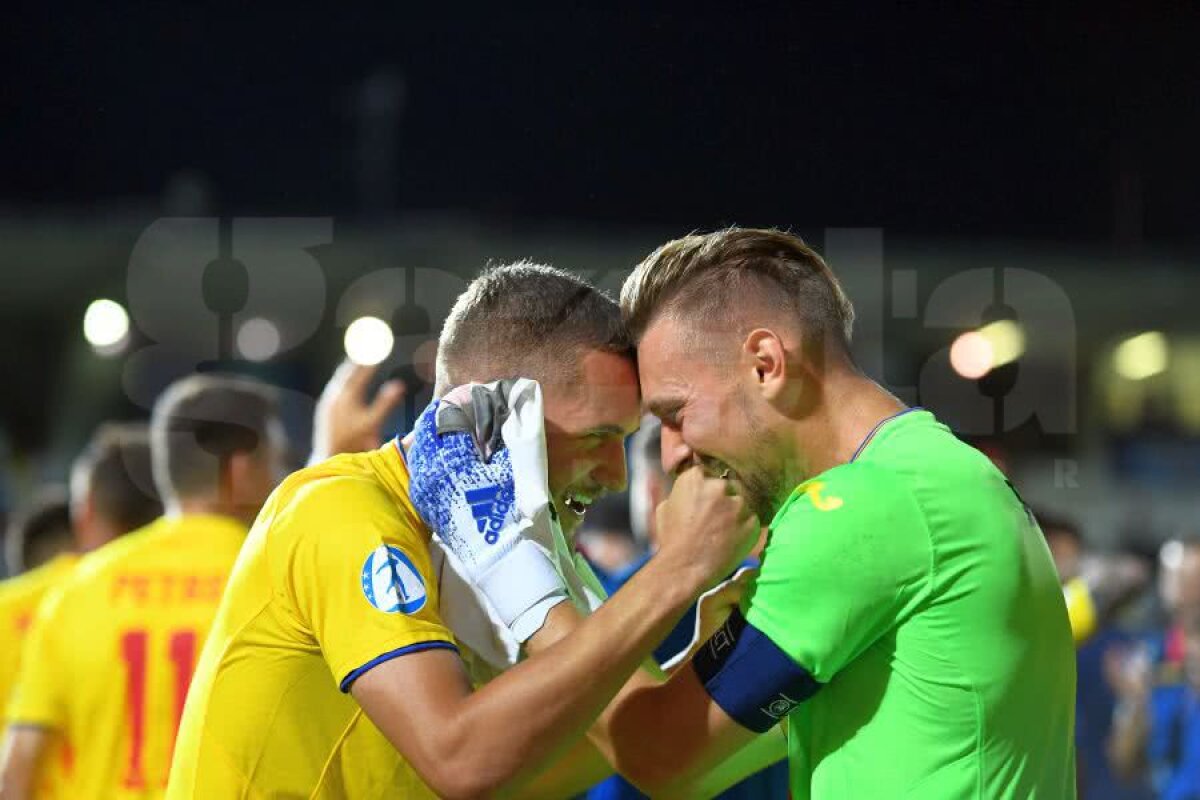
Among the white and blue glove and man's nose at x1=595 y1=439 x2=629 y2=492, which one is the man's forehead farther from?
the white and blue glove


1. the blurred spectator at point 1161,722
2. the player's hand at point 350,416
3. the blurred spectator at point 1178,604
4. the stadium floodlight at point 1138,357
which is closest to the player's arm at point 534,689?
the player's hand at point 350,416

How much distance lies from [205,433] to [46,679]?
0.85 meters

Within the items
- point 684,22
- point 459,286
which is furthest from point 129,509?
point 684,22

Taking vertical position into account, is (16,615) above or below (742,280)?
below

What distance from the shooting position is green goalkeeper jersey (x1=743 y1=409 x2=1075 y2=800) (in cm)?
209

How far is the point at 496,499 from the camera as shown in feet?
7.69

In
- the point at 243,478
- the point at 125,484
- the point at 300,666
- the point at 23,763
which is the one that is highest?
the point at 300,666

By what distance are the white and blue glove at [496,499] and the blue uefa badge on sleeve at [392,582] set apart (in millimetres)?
87

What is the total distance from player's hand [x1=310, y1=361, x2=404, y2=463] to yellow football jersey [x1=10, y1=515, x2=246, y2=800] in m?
0.61

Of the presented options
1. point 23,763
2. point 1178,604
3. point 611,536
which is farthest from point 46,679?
point 1178,604

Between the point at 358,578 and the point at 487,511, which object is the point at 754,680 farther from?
the point at 358,578

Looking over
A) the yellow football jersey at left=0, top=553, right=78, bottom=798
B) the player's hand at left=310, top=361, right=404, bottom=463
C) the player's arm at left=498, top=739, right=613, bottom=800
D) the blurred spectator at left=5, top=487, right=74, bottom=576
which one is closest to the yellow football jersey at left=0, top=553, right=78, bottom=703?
the yellow football jersey at left=0, top=553, right=78, bottom=798

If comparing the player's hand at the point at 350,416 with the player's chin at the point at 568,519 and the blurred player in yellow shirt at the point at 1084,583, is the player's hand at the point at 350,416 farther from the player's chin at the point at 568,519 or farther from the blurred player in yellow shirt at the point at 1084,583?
the blurred player in yellow shirt at the point at 1084,583

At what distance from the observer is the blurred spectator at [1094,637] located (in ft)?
20.7
